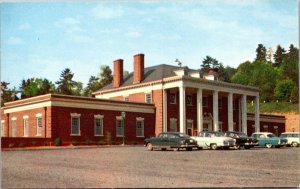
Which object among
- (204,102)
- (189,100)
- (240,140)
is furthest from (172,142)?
(204,102)

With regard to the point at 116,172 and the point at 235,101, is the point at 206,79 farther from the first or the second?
the point at 116,172

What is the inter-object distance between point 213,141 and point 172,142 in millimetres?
3834

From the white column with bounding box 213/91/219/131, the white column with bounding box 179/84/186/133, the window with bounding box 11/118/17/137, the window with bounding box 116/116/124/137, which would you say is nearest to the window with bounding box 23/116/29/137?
the window with bounding box 11/118/17/137

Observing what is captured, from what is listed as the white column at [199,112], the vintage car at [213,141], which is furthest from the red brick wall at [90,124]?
the vintage car at [213,141]

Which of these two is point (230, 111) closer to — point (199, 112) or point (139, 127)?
point (199, 112)

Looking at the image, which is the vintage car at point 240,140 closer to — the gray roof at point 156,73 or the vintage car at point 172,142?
the vintage car at point 172,142

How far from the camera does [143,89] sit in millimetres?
50562

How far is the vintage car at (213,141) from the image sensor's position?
108 feet

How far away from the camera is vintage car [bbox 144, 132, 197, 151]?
1227 inches

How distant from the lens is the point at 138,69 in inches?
2025

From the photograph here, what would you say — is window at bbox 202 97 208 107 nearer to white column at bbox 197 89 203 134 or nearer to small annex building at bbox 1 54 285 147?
small annex building at bbox 1 54 285 147

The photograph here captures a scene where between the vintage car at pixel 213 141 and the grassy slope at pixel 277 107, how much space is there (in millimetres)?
30000

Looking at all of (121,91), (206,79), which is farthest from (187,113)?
(121,91)

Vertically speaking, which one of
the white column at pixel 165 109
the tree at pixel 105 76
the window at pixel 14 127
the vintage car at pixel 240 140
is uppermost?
the tree at pixel 105 76
